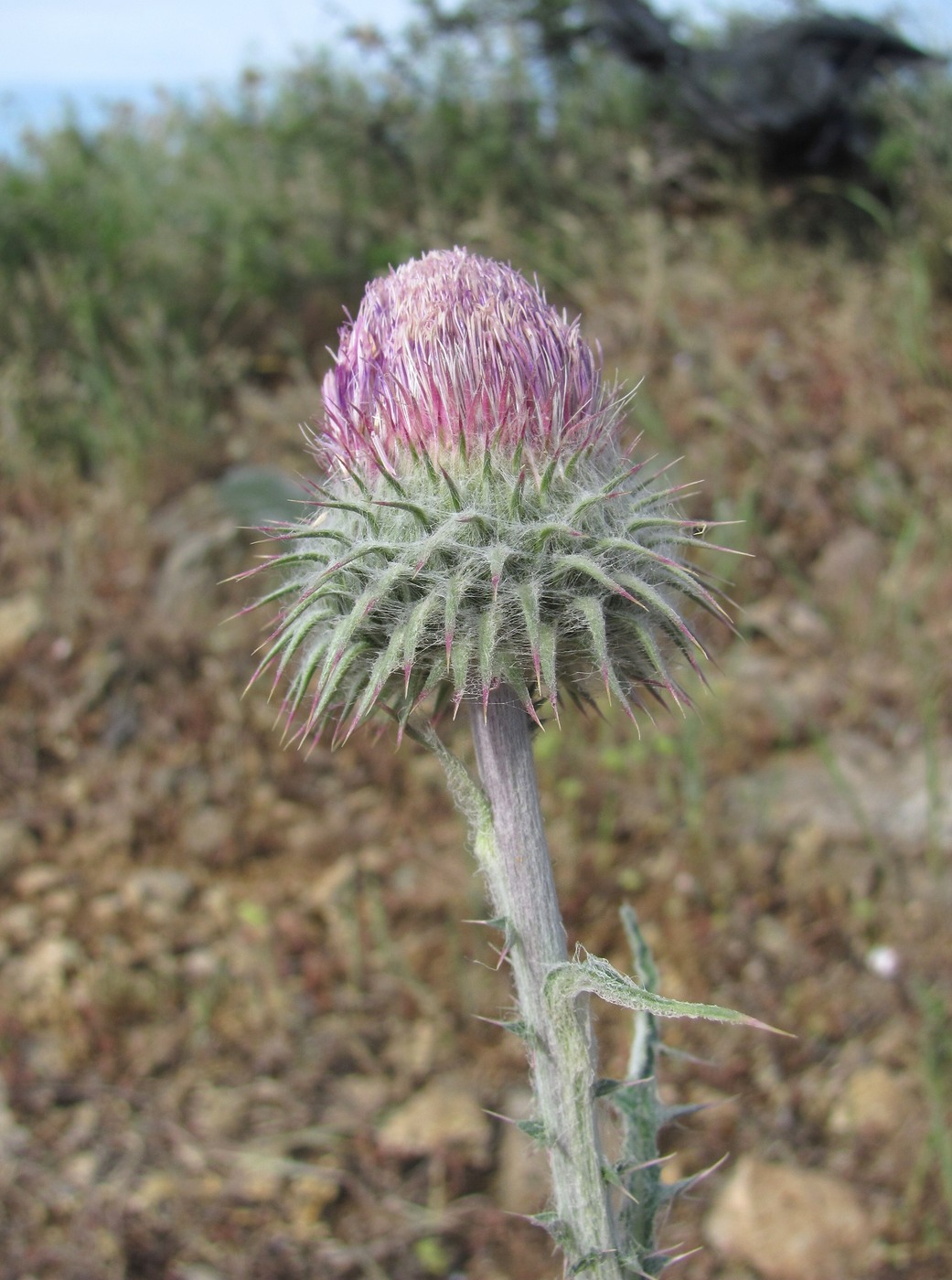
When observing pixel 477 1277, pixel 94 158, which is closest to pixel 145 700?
pixel 477 1277

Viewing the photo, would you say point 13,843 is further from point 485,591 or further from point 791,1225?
point 485,591

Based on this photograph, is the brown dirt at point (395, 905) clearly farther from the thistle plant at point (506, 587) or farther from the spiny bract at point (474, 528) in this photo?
the spiny bract at point (474, 528)

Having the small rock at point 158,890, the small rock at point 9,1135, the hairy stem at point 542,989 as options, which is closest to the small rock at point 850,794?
the small rock at point 158,890

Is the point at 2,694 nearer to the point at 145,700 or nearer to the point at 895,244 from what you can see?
the point at 145,700

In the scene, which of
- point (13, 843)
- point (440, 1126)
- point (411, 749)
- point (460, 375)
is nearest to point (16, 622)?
point (13, 843)

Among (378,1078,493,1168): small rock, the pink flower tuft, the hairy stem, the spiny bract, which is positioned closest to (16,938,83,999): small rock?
(378,1078,493,1168): small rock

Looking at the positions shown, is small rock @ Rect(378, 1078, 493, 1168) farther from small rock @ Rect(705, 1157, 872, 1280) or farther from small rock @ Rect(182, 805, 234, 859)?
small rock @ Rect(182, 805, 234, 859)

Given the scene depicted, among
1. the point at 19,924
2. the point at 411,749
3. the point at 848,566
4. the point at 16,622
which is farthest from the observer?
the point at 848,566
